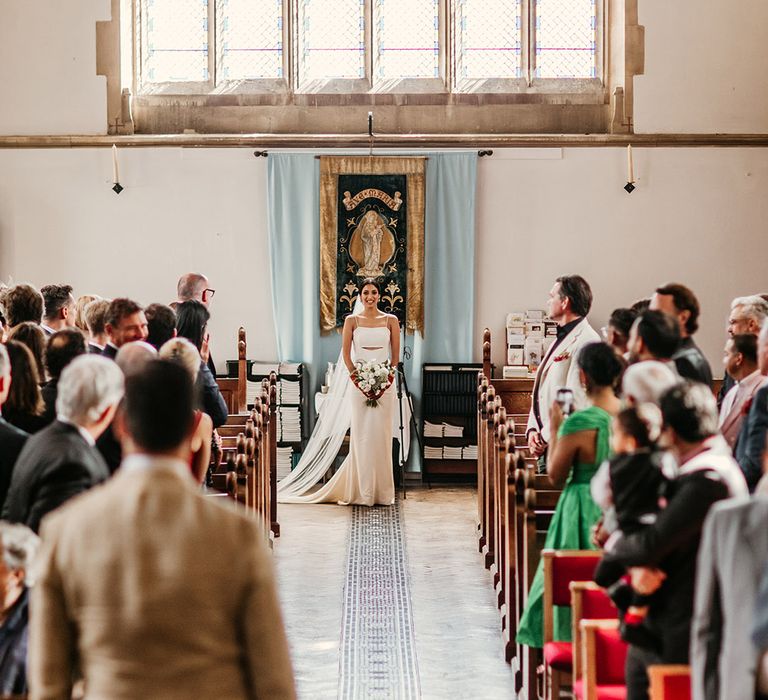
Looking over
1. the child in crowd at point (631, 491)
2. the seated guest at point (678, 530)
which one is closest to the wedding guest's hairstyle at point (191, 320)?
the child in crowd at point (631, 491)

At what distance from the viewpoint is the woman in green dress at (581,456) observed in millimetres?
4492

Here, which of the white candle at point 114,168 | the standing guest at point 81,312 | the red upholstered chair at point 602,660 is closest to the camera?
the red upholstered chair at point 602,660

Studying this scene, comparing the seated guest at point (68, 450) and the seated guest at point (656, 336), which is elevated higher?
the seated guest at point (656, 336)

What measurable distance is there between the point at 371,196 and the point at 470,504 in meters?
3.04

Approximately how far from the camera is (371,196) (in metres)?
11.0

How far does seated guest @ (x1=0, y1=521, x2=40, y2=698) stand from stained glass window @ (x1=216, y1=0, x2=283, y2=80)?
863 cm

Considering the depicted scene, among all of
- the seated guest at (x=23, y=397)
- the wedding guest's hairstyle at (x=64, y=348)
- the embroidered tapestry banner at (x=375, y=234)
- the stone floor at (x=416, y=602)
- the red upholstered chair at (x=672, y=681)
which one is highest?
the embroidered tapestry banner at (x=375, y=234)

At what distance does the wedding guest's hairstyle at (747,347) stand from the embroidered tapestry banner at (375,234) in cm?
580

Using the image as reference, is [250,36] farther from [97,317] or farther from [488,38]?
[97,317]

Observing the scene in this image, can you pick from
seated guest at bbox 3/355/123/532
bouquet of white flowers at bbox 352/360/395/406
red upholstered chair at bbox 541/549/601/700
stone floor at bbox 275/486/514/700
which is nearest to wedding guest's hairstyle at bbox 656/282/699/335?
red upholstered chair at bbox 541/549/601/700

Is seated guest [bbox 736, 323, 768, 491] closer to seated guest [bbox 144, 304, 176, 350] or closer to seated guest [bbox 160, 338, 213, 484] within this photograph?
seated guest [bbox 160, 338, 213, 484]

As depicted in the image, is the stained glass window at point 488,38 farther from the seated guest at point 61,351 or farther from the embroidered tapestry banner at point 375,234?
the seated guest at point 61,351

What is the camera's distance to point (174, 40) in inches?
449

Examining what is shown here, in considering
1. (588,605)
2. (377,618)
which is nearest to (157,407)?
(588,605)
